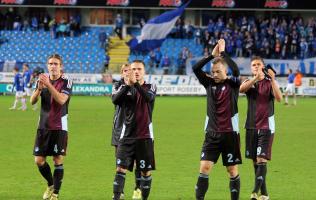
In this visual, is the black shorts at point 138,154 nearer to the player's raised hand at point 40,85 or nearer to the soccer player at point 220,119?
the soccer player at point 220,119

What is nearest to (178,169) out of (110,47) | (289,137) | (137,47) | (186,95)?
(289,137)

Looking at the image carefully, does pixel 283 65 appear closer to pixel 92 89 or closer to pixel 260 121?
pixel 92 89

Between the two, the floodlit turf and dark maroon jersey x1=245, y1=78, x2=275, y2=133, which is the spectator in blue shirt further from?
dark maroon jersey x1=245, y1=78, x2=275, y2=133

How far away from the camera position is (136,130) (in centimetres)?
1112

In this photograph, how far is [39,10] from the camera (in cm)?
6181

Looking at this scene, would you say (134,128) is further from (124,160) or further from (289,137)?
(289,137)

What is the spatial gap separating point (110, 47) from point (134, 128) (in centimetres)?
4871

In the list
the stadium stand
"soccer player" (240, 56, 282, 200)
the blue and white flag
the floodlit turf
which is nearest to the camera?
"soccer player" (240, 56, 282, 200)

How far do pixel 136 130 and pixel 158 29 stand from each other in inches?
1498

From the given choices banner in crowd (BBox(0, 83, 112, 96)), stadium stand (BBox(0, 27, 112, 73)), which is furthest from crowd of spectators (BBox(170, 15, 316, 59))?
banner in crowd (BBox(0, 83, 112, 96))

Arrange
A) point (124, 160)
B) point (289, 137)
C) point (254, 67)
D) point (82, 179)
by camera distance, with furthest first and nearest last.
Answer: point (289, 137) < point (82, 179) < point (254, 67) < point (124, 160)

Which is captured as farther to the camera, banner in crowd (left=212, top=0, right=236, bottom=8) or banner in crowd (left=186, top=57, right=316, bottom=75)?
banner in crowd (left=212, top=0, right=236, bottom=8)

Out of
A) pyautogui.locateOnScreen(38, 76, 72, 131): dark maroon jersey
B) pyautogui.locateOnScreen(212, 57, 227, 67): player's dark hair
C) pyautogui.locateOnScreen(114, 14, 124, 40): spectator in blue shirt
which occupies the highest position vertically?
pyautogui.locateOnScreen(114, 14, 124, 40): spectator in blue shirt

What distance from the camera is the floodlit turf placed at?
43.1 feet
